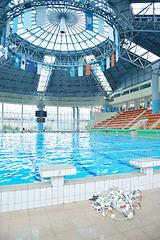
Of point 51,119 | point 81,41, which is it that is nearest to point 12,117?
point 51,119

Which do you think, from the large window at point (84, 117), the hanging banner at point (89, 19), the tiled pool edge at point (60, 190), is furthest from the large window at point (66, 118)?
the tiled pool edge at point (60, 190)

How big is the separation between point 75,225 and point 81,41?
1055 inches

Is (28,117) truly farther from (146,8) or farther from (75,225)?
(75,225)

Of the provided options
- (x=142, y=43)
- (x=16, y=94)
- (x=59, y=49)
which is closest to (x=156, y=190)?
(x=142, y=43)

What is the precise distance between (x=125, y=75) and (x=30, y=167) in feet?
101

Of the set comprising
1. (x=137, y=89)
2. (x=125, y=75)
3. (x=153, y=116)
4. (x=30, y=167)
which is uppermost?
(x=125, y=75)

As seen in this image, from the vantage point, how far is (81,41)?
26078 mm

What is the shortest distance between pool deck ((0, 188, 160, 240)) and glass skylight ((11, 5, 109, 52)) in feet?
65.1

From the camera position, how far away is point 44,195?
3516mm

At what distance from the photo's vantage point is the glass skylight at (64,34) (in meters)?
19.8

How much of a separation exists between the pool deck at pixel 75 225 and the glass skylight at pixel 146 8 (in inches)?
635

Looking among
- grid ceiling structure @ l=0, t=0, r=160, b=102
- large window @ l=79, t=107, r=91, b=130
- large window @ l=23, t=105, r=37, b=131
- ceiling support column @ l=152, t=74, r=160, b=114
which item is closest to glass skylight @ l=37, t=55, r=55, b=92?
grid ceiling structure @ l=0, t=0, r=160, b=102

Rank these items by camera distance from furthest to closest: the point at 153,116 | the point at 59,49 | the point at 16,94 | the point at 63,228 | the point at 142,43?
the point at 16,94 < the point at 59,49 < the point at 153,116 < the point at 142,43 < the point at 63,228

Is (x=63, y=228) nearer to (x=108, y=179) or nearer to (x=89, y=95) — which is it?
(x=108, y=179)
